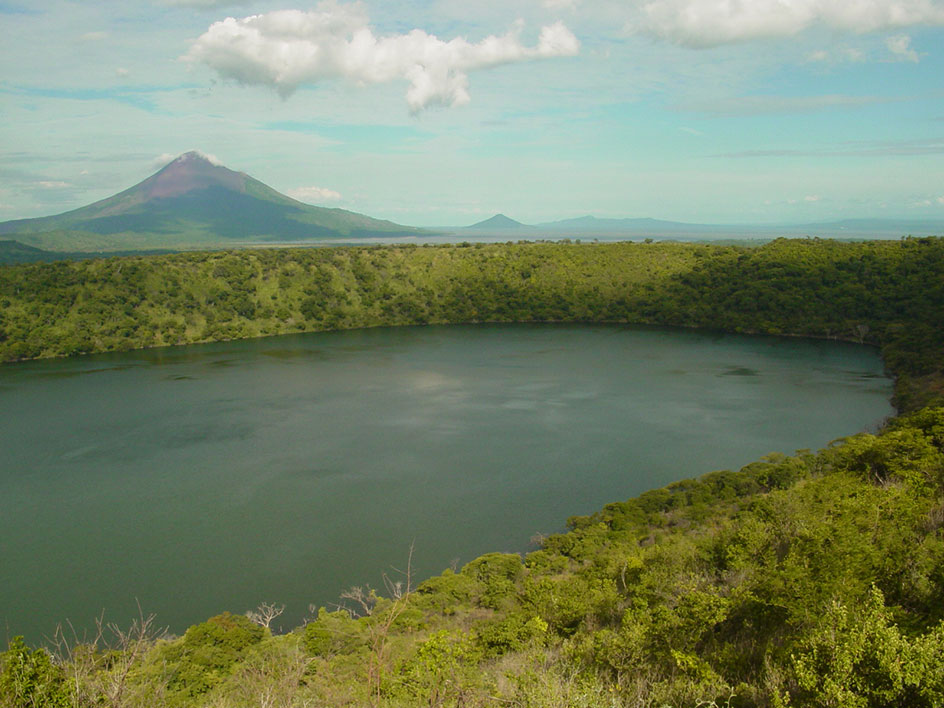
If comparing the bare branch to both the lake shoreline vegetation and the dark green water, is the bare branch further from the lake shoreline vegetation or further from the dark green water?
the dark green water

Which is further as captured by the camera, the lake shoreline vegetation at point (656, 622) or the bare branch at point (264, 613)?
the bare branch at point (264, 613)

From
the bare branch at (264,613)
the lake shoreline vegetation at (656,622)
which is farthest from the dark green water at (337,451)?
the lake shoreline vegetation at (656,622)

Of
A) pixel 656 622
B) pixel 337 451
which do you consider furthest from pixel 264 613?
pixel 337 451

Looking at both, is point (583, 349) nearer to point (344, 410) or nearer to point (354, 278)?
point (344, 410)

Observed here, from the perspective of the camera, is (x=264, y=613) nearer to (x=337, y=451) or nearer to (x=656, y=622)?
(x=656, y=622)

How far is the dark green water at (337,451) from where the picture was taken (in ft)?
73.5

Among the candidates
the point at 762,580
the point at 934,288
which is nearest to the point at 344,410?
the point at 762,580

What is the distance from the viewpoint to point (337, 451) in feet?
113

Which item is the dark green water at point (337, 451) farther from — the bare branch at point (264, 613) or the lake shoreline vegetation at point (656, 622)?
the lake shoreline vegetation at point (656, 622)

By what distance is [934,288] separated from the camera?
60781 millimetres

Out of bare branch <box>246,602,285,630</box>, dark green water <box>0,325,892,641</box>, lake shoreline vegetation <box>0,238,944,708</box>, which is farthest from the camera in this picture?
dark green water <box>0,325,892,641</box>

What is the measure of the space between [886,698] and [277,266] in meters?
87.2

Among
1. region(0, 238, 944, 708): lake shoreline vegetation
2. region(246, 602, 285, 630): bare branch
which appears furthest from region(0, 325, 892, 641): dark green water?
region(0, 238, 944, 708): lake shoreline vegetation

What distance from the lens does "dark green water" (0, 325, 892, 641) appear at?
22.4m
